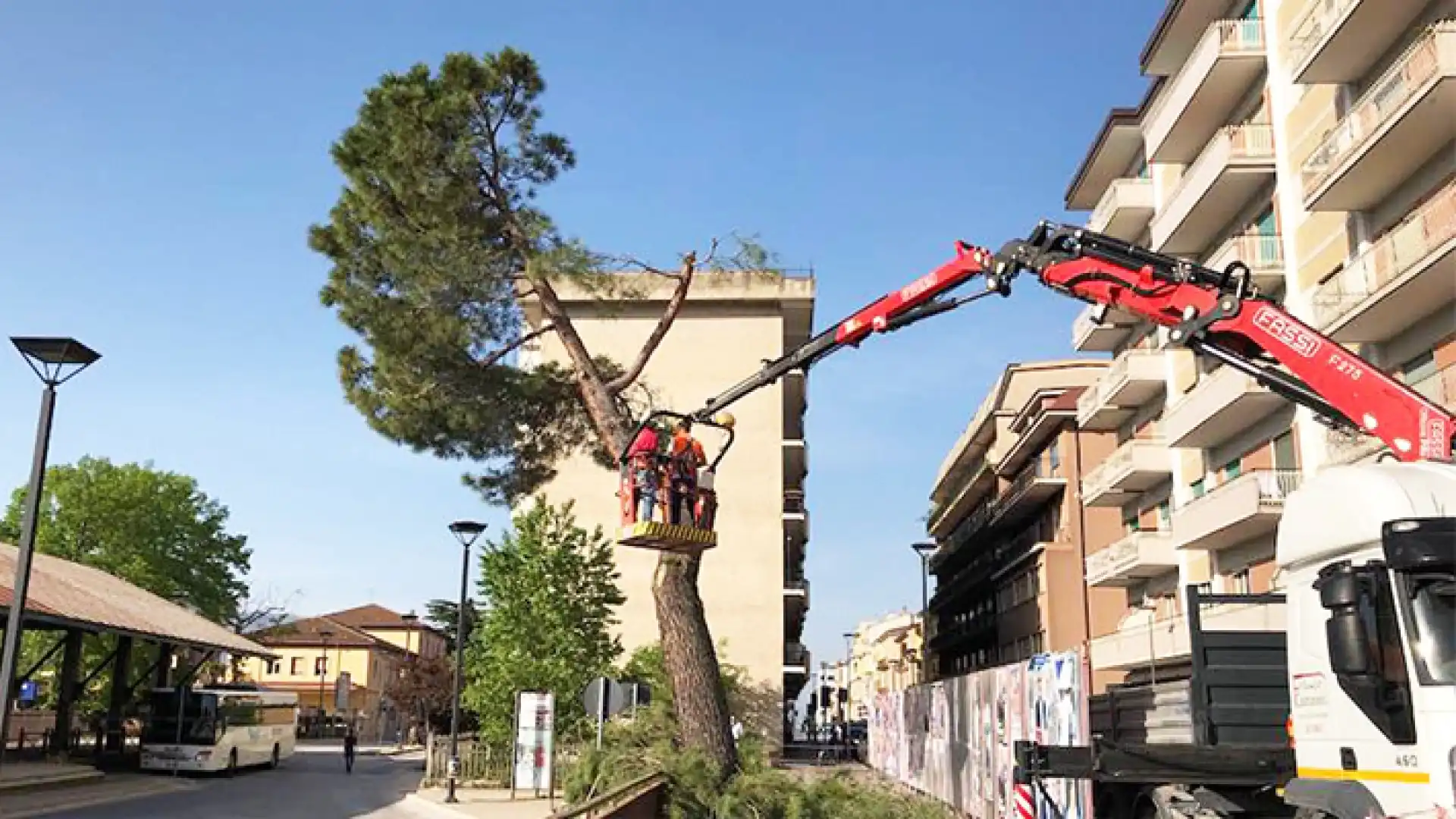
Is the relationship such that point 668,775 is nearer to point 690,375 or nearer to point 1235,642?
point 1235,642

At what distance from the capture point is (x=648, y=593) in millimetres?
47594

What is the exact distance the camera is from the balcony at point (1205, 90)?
2780 centimetres

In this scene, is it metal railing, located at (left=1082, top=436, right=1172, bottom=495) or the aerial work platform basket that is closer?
the aerial work platform basket

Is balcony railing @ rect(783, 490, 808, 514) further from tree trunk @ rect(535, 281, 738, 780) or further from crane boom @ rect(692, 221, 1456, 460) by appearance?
crane boom @ rect(692, 221, 1456, 460)

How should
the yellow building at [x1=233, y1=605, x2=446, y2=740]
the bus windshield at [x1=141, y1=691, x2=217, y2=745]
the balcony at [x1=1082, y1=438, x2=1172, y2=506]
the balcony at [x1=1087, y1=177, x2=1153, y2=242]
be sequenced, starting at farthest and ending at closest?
the yellow building at [x1=233, y1=605, x2=446, y2=740] < the balcony at [x1=1087, y1=177, x2=1153, y2=242] < the balcony at [x1=1082, y1=438, x2=1172, y2=506] < the bus windshield at [x1=141, y1=691, x2=217, y2=745]

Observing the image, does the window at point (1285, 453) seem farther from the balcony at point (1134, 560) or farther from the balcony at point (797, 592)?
the balcony at point (797, 592)

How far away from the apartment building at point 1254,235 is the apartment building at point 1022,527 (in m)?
4.98

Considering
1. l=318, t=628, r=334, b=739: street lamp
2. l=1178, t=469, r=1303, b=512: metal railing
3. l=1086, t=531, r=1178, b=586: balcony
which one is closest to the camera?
l=1178, t=469, r=1303, b=512: metal railing

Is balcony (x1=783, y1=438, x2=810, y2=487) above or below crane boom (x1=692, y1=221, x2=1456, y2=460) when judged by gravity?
above

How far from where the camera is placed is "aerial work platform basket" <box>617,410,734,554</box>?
572 inches

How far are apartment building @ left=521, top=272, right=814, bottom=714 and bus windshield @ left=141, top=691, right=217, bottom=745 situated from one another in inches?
608

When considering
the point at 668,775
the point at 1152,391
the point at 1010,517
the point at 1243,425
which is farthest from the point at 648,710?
the point at 1010,517

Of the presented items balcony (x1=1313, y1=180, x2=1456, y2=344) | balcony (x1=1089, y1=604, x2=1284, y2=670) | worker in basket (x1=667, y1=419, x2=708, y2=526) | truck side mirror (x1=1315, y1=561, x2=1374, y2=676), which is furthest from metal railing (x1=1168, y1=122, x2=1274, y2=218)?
truck side mirror (x1=1315, y1=561, x2=1374, y2=676)

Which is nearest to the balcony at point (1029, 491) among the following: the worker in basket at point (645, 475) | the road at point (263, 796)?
the road at point (263, 796)
